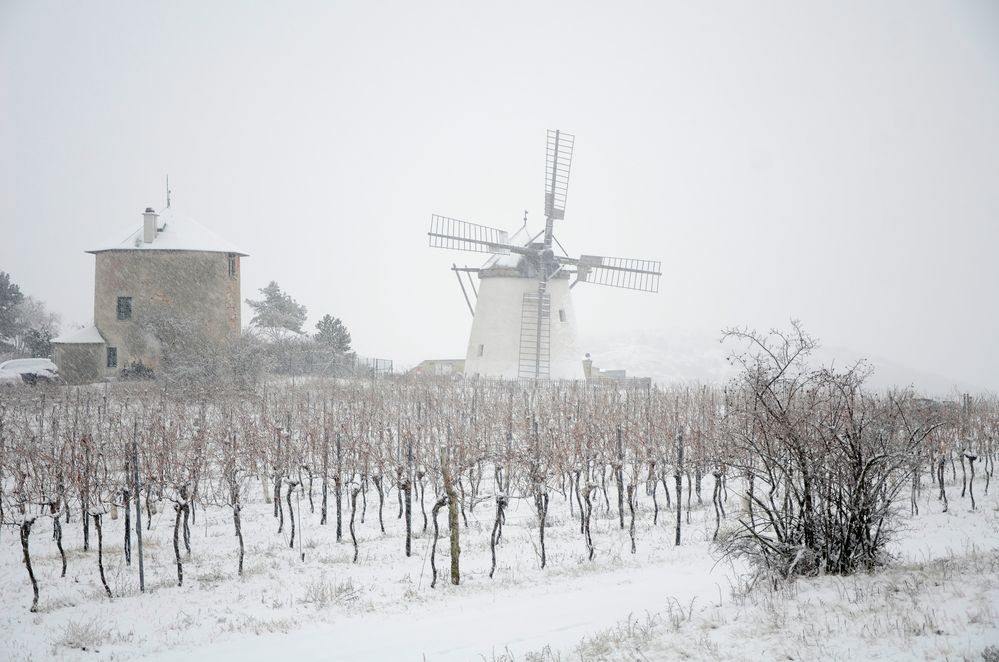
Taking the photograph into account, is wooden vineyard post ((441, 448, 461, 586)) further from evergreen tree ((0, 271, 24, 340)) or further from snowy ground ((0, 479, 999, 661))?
evergreen tree ((0, 271, 24, 340))

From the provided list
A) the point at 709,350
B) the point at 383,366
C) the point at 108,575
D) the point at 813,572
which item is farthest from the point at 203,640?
the point at 709,350

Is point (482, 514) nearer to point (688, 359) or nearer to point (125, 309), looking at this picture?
point (125, 309)

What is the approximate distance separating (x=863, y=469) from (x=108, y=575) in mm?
12800

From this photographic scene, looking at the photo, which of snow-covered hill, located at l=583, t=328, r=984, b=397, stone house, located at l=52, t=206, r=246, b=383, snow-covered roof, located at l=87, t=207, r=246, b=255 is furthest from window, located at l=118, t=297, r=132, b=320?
snow-covered hill, located at l=583, t=328, r=984, b=397

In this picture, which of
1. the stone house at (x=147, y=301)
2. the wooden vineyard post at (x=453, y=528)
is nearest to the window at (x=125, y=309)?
the stone house at (x=147, y=301)

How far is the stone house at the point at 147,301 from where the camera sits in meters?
32.0

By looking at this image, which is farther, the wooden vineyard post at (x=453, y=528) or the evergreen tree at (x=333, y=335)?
the evergreen tree at (x=333, y=335)

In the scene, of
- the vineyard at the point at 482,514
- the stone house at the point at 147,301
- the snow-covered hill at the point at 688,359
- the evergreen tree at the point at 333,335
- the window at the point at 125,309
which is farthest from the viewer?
the snow-covered hill at the point at 688,359

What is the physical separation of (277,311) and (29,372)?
15750mm

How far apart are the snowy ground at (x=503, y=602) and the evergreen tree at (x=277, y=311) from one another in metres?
28.8

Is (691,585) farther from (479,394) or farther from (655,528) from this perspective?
(479,394)

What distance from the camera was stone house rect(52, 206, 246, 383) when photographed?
1259 inches

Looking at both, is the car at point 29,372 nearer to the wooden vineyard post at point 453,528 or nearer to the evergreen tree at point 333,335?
the evergreen tree at point 333,335

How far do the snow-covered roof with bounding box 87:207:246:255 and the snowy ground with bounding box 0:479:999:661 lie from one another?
66.0 ft
